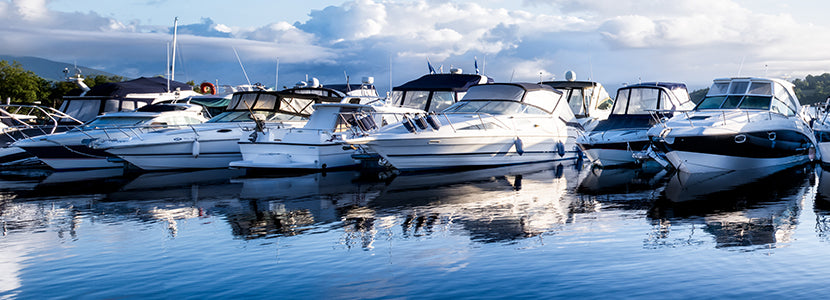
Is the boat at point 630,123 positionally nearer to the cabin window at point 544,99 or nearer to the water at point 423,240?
the cabin window at point 544,99

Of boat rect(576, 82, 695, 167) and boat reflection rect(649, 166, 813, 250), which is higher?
boat rect(576, 82, 695, 167)

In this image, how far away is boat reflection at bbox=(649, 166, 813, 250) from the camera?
9.93 metres

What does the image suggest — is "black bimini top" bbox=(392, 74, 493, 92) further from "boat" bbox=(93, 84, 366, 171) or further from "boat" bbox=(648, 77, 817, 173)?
"boat" bbox=(648, 77, 817, 173)

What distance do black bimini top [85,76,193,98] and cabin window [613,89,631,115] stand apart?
17733mm

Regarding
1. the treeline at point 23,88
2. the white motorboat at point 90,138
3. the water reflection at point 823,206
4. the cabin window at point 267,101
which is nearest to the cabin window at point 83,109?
the white motorboat at point 90,138

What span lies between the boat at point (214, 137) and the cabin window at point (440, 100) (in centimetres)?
413

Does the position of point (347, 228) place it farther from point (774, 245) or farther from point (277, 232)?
point (774, 245)

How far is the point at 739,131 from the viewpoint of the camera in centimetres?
1738

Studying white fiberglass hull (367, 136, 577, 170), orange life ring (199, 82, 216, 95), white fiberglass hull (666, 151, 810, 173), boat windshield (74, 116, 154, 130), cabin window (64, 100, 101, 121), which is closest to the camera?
white fiberglass hull (666, 151, 810, 173)

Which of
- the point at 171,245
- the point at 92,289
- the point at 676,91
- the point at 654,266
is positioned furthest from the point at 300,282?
the point at 676,91

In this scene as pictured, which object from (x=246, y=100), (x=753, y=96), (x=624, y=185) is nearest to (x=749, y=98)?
(x=753, y=96)

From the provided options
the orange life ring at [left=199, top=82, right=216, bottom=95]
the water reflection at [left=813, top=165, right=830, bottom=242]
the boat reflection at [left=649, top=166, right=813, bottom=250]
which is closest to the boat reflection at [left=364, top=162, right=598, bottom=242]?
the boat reflection at [left=649, top=166, right=813, bottom=250]

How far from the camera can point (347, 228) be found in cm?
1098

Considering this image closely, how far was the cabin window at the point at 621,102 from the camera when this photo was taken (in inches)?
928
